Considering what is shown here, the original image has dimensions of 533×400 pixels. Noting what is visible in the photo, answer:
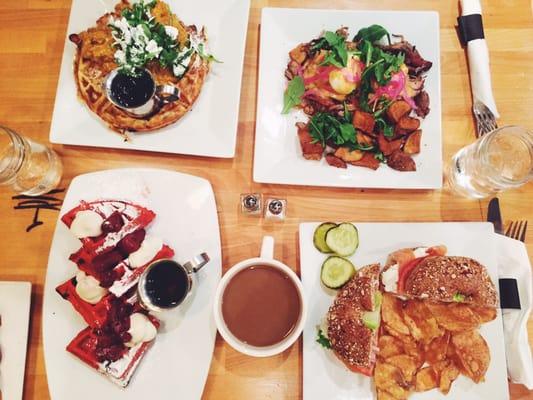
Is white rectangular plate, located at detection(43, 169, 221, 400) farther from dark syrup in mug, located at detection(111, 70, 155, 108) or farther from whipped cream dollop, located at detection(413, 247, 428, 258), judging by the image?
whipped cream dollop, located at detection(413, 247, 428, 258)

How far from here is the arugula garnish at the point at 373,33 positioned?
1.77 m

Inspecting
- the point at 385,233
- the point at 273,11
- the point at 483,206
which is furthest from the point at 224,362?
the point at 273,11

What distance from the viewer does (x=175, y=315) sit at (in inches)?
64.9

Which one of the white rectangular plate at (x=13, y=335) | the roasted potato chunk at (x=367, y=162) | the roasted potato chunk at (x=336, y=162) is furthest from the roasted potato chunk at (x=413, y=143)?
the white rectangular plate at (x=13, y=335)

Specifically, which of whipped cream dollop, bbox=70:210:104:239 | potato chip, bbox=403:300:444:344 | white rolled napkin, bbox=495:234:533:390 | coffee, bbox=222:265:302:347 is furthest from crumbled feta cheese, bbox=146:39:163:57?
white rolled napkin, bbox=495:234:533:390

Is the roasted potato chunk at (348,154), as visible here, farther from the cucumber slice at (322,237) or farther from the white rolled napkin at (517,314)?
the white rolled napkin at (517,314)

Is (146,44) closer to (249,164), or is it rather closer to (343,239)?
(249,164)

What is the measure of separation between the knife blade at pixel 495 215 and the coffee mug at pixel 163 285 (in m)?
1.10

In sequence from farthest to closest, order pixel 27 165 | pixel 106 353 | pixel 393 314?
pixel 27 165
pixel 393 314
pixel 106 353

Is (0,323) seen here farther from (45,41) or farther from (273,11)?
(273,11)

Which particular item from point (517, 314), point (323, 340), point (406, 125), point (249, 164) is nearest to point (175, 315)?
point (323, 340)

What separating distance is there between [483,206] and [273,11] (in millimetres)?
1075

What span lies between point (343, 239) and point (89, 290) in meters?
0.86

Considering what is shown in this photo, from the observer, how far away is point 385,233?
1.70 meters
